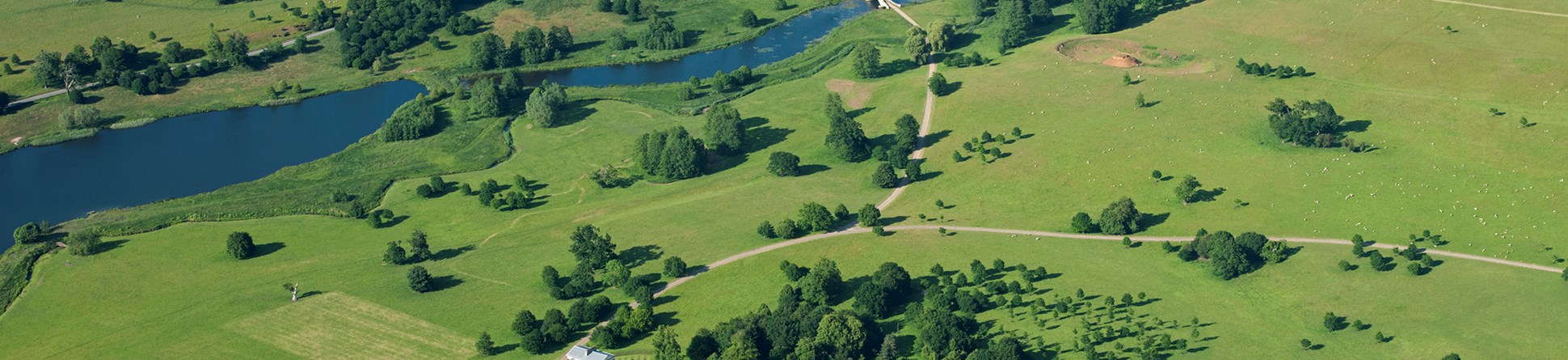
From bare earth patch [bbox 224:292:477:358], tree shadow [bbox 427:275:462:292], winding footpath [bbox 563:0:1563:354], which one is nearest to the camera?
bare earth patch [bbox 224:292:477:358]

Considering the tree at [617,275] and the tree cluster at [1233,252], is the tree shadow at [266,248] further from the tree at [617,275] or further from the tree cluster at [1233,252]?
the tree cluster at [1233,252]

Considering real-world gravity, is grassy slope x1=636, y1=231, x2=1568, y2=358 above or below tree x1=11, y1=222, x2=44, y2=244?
below

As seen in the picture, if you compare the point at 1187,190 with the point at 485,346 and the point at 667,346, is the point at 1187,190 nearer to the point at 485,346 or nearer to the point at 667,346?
the point at 667,346

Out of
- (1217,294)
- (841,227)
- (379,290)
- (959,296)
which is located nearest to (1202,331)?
(1217,294)

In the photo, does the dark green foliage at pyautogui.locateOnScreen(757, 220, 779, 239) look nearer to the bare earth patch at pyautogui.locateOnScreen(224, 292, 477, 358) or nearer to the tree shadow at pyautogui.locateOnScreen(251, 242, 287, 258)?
the bare earth patch at pyautogui.locateOnScreen(224, 292, 477, 358)

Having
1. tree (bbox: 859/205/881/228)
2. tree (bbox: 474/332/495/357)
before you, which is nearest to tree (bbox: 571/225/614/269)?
tree (bbox: 474/332/495/357)

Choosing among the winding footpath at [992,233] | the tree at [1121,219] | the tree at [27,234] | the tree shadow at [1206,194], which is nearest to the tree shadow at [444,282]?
the winding footpath at [992,233]

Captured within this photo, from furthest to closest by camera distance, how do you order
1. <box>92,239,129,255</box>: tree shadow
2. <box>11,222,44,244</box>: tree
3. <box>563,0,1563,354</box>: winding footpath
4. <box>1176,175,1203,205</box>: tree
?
<box>11,222,44,244</box>: tree → <box>92,239,129,255</box>: tree shadow → <box>1176,175,1203,205</box>: tree → <box>563,0,1563,354</box>: winding footpath
